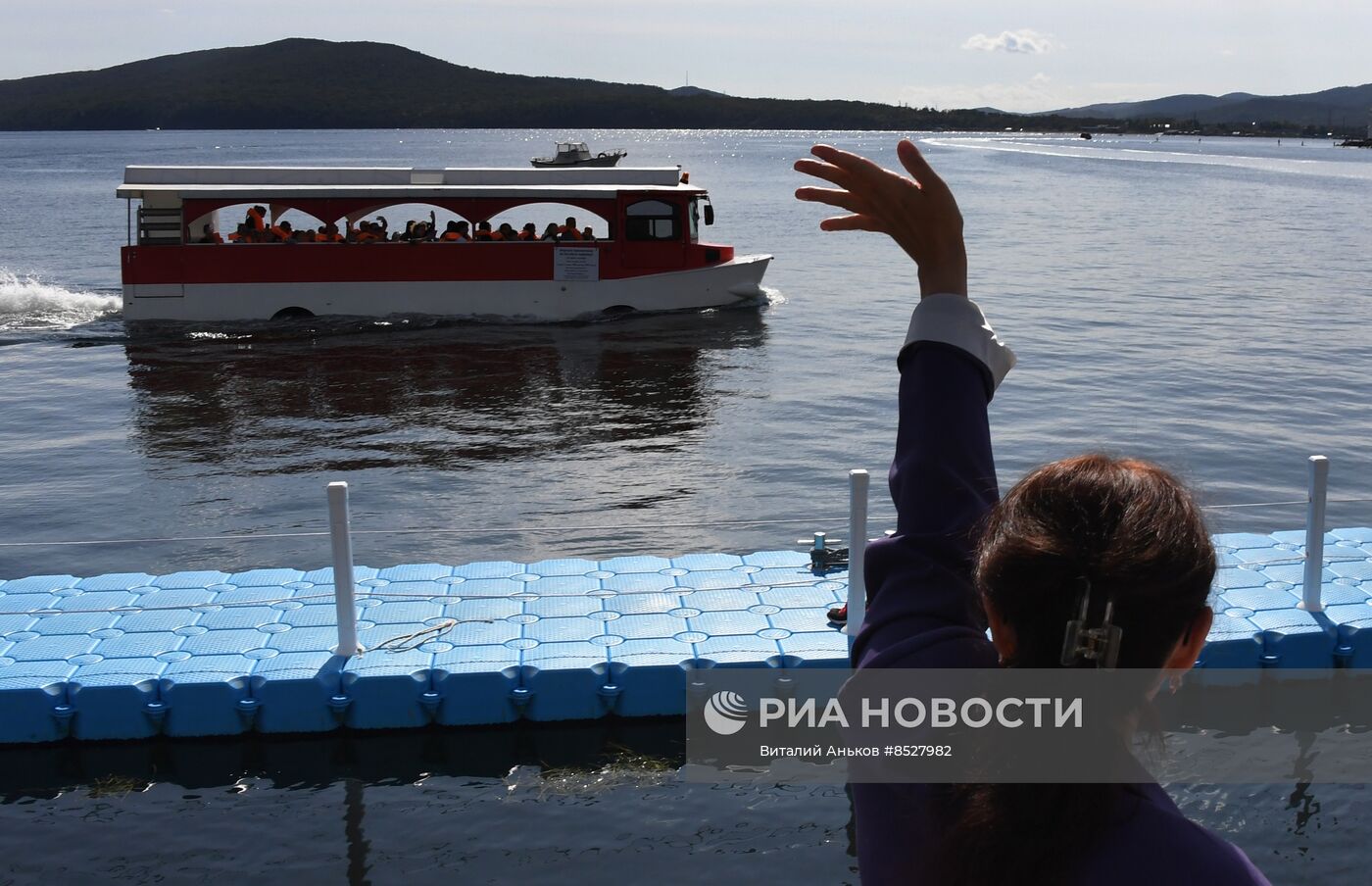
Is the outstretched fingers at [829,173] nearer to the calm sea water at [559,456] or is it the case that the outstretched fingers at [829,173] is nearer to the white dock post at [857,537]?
the calm sea water at [559,456]

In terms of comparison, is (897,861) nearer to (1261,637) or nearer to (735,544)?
(1261,637)

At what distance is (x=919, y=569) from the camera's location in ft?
5.90

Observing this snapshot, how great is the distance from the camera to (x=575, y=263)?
29.5m

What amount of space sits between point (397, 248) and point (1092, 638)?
28648 mm

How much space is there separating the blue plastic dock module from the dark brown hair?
6.76 m

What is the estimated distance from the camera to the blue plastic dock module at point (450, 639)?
8062 mm

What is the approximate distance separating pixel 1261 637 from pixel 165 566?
420 inches

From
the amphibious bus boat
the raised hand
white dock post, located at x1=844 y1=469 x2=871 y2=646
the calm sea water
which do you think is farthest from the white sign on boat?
the raised hand

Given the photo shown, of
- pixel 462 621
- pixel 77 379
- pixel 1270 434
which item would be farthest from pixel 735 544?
pixel 77 379

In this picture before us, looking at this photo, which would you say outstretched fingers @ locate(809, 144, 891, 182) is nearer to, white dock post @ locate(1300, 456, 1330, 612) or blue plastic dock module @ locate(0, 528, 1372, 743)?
blue plastic dock module @ locate(0, 528, 1372, 743)

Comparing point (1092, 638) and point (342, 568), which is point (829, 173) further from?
point (342, 568)

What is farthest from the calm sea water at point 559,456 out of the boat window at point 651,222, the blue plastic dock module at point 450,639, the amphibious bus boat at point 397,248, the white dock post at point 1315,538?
the boat window at point 651,222

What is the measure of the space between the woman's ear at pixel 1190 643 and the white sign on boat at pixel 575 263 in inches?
1120

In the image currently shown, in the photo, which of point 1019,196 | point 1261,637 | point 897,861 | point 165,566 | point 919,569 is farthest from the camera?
point 1019,196
